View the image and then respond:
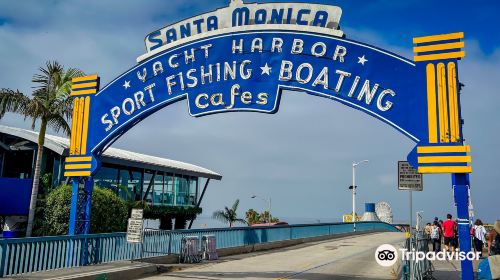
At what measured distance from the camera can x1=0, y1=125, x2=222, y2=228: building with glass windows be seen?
28.2 m

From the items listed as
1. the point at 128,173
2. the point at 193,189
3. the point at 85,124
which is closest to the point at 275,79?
the point at 85,124

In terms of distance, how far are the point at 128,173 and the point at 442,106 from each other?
1025 inches

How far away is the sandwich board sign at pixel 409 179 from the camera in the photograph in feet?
35.4

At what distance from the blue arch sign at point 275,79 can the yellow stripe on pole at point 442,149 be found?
0.07 feet

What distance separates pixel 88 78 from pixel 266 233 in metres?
12.4

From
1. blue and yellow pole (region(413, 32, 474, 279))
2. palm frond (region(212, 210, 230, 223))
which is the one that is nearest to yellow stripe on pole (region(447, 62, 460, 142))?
blue and yellow pole (region(413, 32, 474, 279))

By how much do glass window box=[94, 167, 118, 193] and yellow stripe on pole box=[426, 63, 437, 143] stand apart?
23569 mm

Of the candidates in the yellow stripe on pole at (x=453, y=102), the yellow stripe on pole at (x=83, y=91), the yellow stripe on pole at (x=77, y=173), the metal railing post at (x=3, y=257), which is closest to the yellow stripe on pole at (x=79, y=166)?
the yellow stripe on pole at (x=77, y=173)

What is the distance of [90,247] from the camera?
14.1m

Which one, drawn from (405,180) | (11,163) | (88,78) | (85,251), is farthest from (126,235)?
(11,163)

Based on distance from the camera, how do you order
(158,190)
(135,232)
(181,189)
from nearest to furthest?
(135,232), (158,190), (181,189)

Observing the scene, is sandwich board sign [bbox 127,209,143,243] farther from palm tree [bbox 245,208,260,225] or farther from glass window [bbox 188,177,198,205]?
palm tree [bbox 245,208,260,225]

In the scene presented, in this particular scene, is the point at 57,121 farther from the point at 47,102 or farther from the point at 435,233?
the point at 435,233

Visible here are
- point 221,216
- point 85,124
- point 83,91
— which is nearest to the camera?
point 85,124
